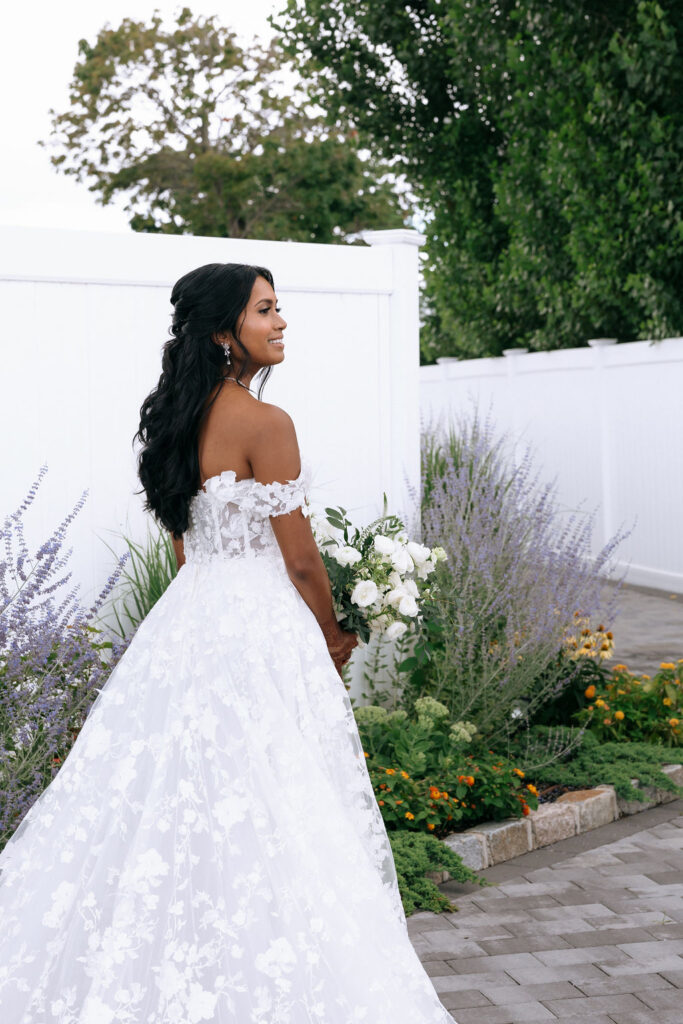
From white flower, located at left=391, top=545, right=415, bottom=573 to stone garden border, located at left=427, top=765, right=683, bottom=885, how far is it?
1.13 meters

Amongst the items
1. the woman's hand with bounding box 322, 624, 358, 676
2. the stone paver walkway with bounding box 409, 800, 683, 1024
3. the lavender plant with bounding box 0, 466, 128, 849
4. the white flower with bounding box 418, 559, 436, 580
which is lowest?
the stone paver walkway with bounding box 409, 800, 683, 1024

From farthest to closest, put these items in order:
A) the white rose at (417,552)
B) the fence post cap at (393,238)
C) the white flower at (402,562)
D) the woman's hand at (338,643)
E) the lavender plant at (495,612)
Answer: the fence post cap at (393,238), the lavender plant at (495,612), the white rose at (417,552), the white flower at (402,562), the woman's hand at (338,643)

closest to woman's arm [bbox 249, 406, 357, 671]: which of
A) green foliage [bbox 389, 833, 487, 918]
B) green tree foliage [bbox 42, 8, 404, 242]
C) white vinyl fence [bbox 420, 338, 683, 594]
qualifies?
green foliage [bbox 389, 833, 487, 918]

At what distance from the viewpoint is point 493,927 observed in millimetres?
3729

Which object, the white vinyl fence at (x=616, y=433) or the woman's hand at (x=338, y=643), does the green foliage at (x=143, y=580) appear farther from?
the white vinyl fence at (x=616, y=433)

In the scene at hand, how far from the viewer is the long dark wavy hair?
8.83ft

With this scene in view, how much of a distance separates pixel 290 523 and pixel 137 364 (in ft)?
7.83

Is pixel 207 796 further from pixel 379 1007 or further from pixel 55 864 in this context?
pixel 379 1007

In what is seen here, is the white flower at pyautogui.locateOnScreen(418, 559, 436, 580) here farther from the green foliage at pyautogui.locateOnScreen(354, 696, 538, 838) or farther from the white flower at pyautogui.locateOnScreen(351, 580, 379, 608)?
the green foliage at pyautogui.locateOnScreen(354, 696, 538, 838)

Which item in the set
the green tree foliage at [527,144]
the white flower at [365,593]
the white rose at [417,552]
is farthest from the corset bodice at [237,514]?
the green tree foliage at [527,144]

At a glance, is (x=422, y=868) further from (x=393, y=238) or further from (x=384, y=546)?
(x=393, y=238)

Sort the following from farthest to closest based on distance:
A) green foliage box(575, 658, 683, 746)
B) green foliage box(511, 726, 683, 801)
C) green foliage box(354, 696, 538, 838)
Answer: green foliage box(575, 658, 683, 746) → green foliage box(511, 726, 683, 801) → green foliage box(354, 696, 538, 838)

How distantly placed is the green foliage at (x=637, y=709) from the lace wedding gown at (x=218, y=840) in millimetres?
2807

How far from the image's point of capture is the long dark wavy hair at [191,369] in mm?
2691
